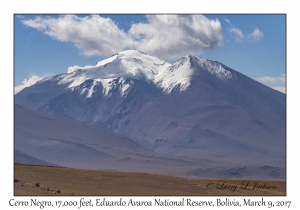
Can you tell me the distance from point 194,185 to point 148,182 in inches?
158

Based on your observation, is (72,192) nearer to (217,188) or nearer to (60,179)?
(60,179)

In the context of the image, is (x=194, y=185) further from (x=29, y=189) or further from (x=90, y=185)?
(x=29, y=189)

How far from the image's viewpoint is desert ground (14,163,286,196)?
141ft

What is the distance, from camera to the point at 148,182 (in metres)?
51.6

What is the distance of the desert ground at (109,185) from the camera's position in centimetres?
4294

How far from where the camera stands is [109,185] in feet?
158
